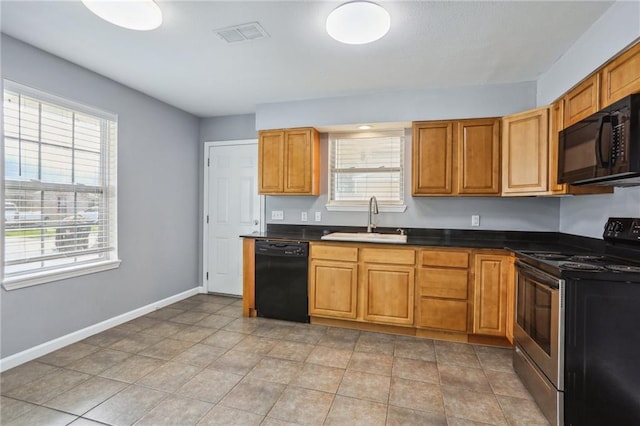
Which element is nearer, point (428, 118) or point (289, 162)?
point (428, 118)

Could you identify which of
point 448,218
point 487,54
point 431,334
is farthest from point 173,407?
point 487,54

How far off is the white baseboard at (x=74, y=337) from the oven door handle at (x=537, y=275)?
3.88 metres

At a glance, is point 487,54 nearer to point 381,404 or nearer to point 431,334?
point 431,334

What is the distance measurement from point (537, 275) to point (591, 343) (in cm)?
47

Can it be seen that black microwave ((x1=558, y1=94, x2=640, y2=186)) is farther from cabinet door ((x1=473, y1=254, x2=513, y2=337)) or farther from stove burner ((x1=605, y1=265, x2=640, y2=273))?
cabinet door ((x1=473, y1=254, x2=513, y2=337))

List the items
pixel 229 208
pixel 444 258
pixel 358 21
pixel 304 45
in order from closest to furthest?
1. pixel 358 21
2. pixel 304 45
3. pixel 444 258
4. pixel 229 208

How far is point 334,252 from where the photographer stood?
3.29 meters

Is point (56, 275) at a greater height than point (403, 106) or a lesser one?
lesser

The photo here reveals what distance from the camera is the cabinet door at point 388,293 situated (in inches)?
120

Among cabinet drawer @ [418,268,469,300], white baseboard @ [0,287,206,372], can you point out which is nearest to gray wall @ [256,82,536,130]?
cabinet drawer @ [418,268,469,300]

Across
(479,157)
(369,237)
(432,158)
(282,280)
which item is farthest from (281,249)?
(479,157)

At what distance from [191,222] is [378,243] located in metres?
2.79

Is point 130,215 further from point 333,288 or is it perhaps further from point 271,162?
point 333,288

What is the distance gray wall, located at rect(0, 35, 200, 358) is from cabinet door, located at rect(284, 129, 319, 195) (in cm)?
160
